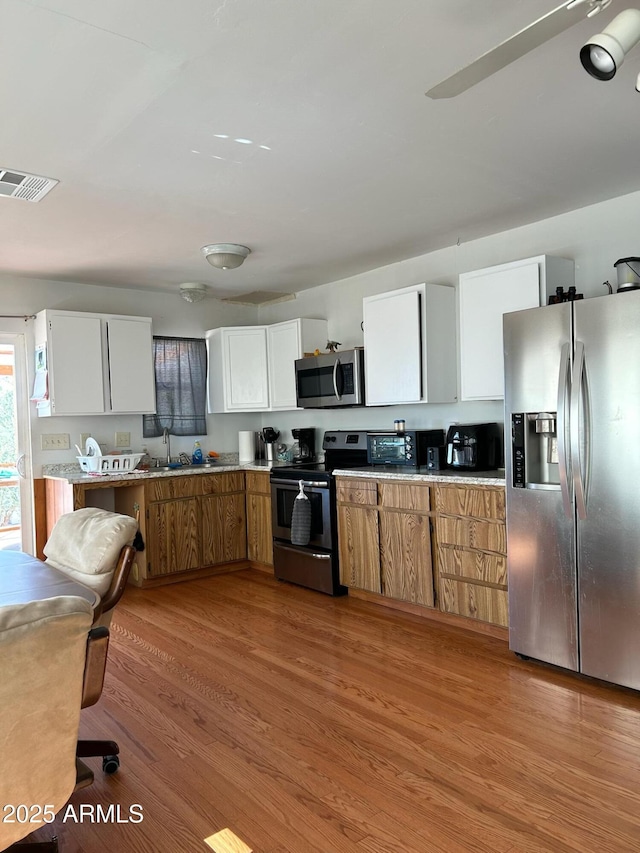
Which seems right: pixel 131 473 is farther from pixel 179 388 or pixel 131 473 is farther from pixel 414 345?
pixel 414 345

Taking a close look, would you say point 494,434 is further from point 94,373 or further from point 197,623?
point 94,373

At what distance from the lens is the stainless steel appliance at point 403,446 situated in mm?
4180

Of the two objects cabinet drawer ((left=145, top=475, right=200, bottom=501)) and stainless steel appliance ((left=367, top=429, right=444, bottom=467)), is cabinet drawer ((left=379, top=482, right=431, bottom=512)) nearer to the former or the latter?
stainless steel appliance ((left=367, top=429, right=444, bottom=467))

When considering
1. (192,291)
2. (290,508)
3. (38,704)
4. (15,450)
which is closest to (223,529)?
(290,508)

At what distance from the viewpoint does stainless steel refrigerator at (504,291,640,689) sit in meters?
2.74

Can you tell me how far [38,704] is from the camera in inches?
51.4

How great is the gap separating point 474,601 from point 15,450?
3600mm

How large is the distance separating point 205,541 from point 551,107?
3892 millimetres

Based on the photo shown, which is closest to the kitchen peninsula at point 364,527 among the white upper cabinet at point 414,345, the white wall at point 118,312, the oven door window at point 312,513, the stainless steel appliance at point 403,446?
the oven door window at point 312,513

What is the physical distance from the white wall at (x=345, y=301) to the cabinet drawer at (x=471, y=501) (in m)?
0.75

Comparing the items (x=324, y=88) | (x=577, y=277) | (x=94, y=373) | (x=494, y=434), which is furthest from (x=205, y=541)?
(x=324, y=88)

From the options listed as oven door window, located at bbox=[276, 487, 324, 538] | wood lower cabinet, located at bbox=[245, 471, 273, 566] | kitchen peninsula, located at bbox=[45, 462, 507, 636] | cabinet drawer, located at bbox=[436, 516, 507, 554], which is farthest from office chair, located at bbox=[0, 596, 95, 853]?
wood lower cabinet, located at bbox=[245, 471, 273, 566]

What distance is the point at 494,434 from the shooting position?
157 inches

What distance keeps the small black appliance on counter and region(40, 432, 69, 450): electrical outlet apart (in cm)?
305
